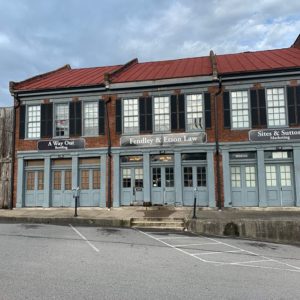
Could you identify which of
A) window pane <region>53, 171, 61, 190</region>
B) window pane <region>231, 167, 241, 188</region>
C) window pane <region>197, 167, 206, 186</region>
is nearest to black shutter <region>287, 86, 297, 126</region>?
window pane <region>231, 167, 241, 188</region>

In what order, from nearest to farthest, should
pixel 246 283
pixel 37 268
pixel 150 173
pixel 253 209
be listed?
1. pixel 246 283
2. pixel 37 268
3. pixel 253 209
4. pixel 150 173

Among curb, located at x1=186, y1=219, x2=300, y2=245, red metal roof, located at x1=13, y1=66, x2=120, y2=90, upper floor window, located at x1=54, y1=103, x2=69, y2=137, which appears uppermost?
red metal roof, located at x1=13, y1=66, x2=120, y2=90

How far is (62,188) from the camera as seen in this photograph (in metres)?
19.4

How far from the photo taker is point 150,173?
1844cm

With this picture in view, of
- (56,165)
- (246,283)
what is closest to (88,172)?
(56,165)

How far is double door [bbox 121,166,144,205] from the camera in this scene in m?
18.5

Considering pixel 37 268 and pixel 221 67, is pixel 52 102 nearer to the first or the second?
pixel 221 67

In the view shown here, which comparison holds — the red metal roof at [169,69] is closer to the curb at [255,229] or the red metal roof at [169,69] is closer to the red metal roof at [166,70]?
the red metal roof at [166,70]

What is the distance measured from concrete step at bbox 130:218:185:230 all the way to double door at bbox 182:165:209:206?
3.45m

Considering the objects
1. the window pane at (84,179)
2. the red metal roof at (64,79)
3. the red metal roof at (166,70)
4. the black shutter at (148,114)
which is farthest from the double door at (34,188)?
the red metal roof at (166,70)

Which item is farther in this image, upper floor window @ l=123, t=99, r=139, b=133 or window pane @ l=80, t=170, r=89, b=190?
window pane @ l=80, t=170, r=89, b=190

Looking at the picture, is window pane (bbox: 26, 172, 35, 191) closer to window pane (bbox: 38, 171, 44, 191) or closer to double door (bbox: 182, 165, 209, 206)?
window pane (bbox: 38, 171, 44, 191)

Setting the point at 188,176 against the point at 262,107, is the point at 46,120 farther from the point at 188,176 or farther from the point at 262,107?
the point at 262,107

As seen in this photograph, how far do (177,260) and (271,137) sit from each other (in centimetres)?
1061
